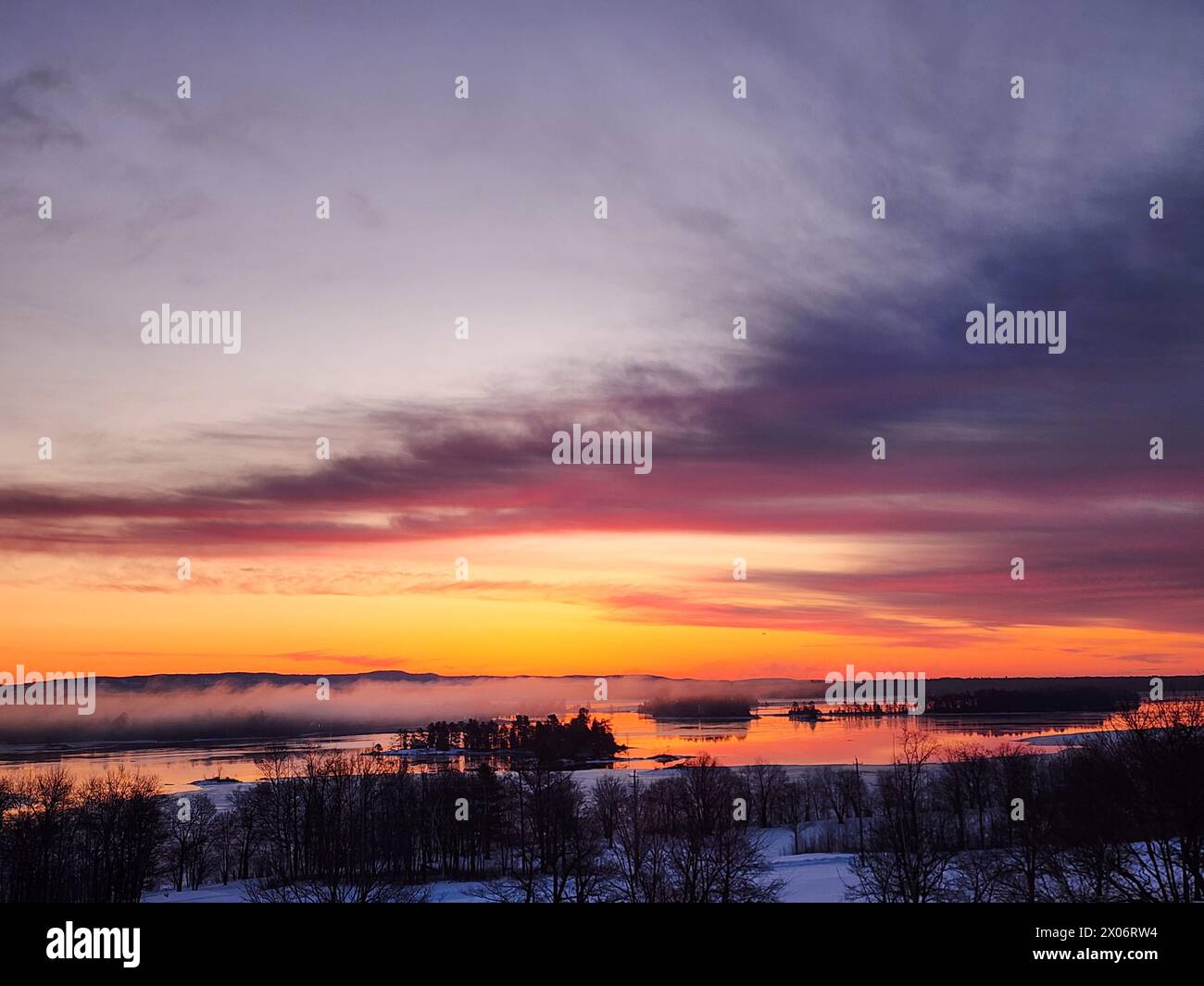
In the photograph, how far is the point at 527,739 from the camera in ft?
411

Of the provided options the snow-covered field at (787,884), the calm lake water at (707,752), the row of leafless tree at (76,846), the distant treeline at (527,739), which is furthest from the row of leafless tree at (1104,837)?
the calm lake water at (707,752)

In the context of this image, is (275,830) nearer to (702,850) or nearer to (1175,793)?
(702,850)

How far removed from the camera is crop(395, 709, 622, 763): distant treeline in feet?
368

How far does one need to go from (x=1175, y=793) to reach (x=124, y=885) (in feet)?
270

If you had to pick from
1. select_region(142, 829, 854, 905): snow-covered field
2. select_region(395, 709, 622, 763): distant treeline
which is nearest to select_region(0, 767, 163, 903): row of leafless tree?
select_region(142, 829, 854, 905): snow-covered field

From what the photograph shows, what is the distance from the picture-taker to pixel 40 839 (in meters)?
83.4
